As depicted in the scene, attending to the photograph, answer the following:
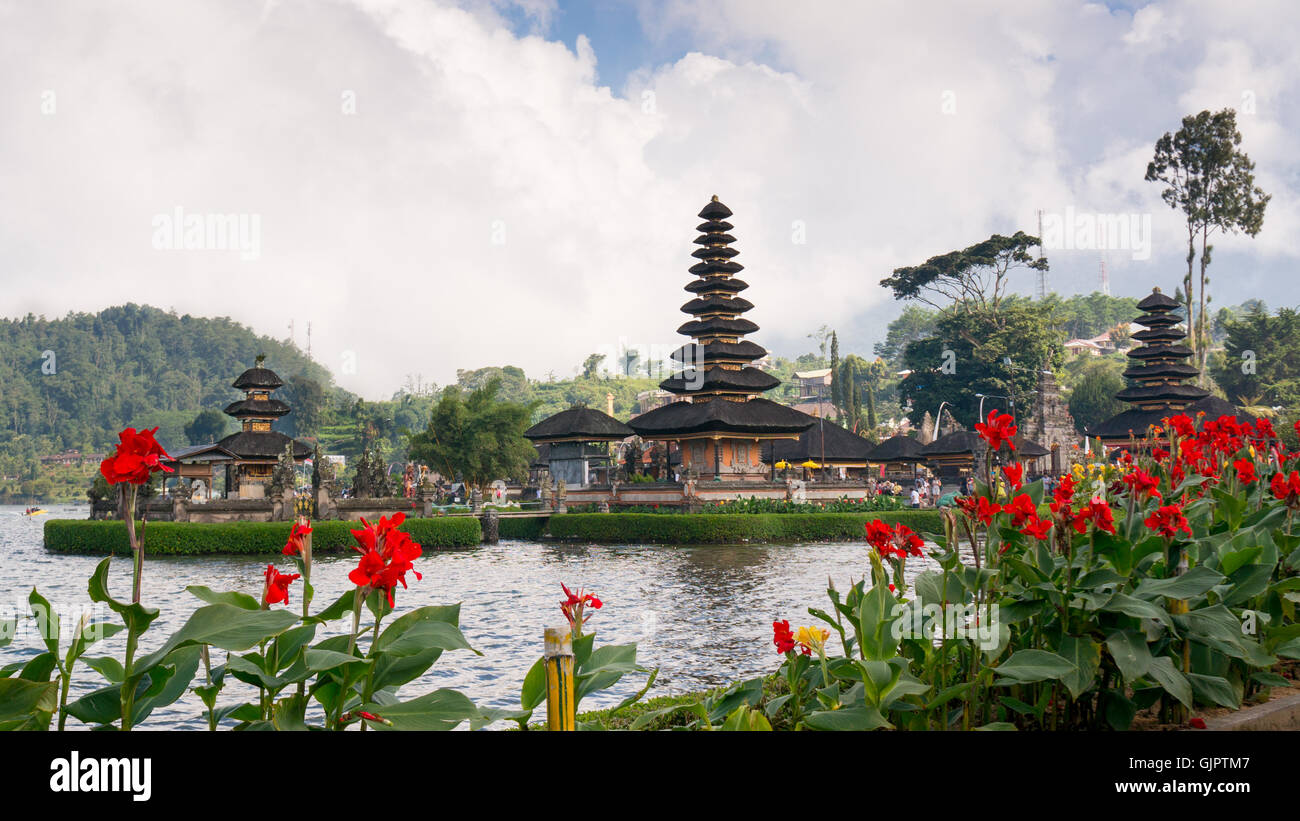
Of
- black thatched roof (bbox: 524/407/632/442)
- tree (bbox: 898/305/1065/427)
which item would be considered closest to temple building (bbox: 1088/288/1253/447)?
tree (bbox: 898/305/1065/427)

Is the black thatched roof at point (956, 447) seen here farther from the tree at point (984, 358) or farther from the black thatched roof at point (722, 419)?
the tree at point (984, 358)

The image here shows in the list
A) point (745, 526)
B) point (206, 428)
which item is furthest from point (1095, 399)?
point (206, 428)

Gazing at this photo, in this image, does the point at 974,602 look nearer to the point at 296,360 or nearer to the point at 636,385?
the point at 636,385

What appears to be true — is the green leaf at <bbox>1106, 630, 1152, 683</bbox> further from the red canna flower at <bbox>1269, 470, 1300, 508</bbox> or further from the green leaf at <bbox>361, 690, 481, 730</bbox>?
the green leaf at <bbox>361, 690, 481, 730</bbox>

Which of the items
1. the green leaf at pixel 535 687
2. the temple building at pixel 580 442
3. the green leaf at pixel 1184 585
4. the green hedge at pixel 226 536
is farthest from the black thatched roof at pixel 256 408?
the green leaf at pixel 1184 585

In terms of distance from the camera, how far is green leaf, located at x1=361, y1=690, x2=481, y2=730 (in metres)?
2.80

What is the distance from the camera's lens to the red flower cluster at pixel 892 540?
4168mm

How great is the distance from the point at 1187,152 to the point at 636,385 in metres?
88.3

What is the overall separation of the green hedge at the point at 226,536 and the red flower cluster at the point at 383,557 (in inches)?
1046

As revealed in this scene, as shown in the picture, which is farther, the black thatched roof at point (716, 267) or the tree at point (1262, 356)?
the tree at point (1262, 356)

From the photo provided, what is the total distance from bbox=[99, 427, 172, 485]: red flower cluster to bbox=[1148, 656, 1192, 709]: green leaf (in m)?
3.59
